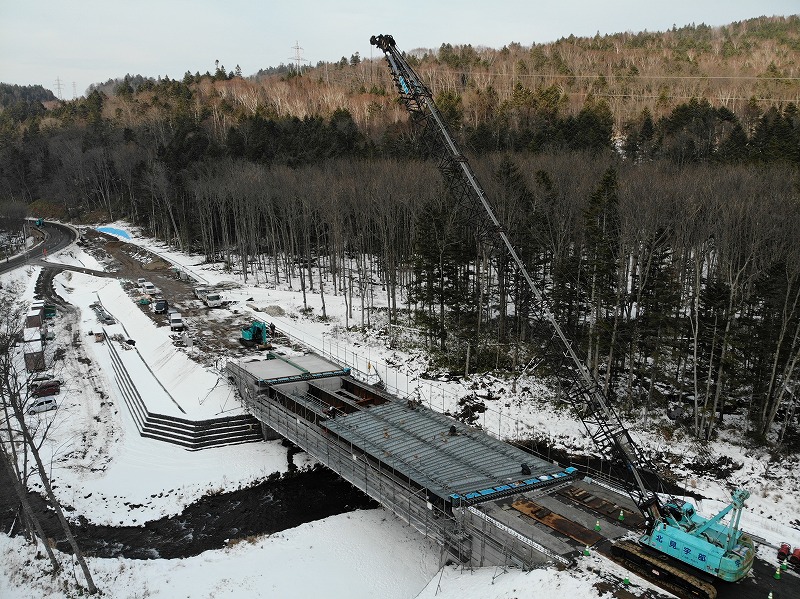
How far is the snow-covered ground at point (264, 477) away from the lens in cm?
1931

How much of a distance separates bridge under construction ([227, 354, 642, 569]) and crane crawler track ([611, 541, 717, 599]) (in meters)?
1.09

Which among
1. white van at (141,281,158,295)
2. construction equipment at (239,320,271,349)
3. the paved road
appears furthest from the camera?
the paved road

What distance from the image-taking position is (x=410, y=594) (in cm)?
1897

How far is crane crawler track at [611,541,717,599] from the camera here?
13.9 meters

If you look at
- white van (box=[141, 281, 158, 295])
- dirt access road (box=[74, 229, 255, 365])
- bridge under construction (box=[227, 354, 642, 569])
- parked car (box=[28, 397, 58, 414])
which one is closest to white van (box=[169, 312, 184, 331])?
dirt access road (box=[74, 229, 255, 365])

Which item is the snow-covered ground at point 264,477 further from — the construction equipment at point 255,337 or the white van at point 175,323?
the construction equipment at point 255,337

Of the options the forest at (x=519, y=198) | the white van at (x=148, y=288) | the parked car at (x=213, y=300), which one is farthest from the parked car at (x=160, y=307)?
the forest at (x=519, y=198)

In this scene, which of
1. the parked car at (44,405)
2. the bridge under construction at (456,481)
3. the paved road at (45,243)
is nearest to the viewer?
the bridge under construction at (456,481)

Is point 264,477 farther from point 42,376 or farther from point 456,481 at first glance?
point 42,376

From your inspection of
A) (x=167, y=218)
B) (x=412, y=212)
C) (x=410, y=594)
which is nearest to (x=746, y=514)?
(x=410, y=594)

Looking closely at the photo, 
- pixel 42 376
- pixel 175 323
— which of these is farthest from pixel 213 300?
pixel 42 376

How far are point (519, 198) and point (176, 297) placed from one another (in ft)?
116

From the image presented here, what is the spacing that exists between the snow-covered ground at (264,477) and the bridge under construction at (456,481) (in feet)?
3.51

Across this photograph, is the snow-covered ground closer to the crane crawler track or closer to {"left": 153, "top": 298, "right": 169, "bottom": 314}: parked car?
the crane crawler track
